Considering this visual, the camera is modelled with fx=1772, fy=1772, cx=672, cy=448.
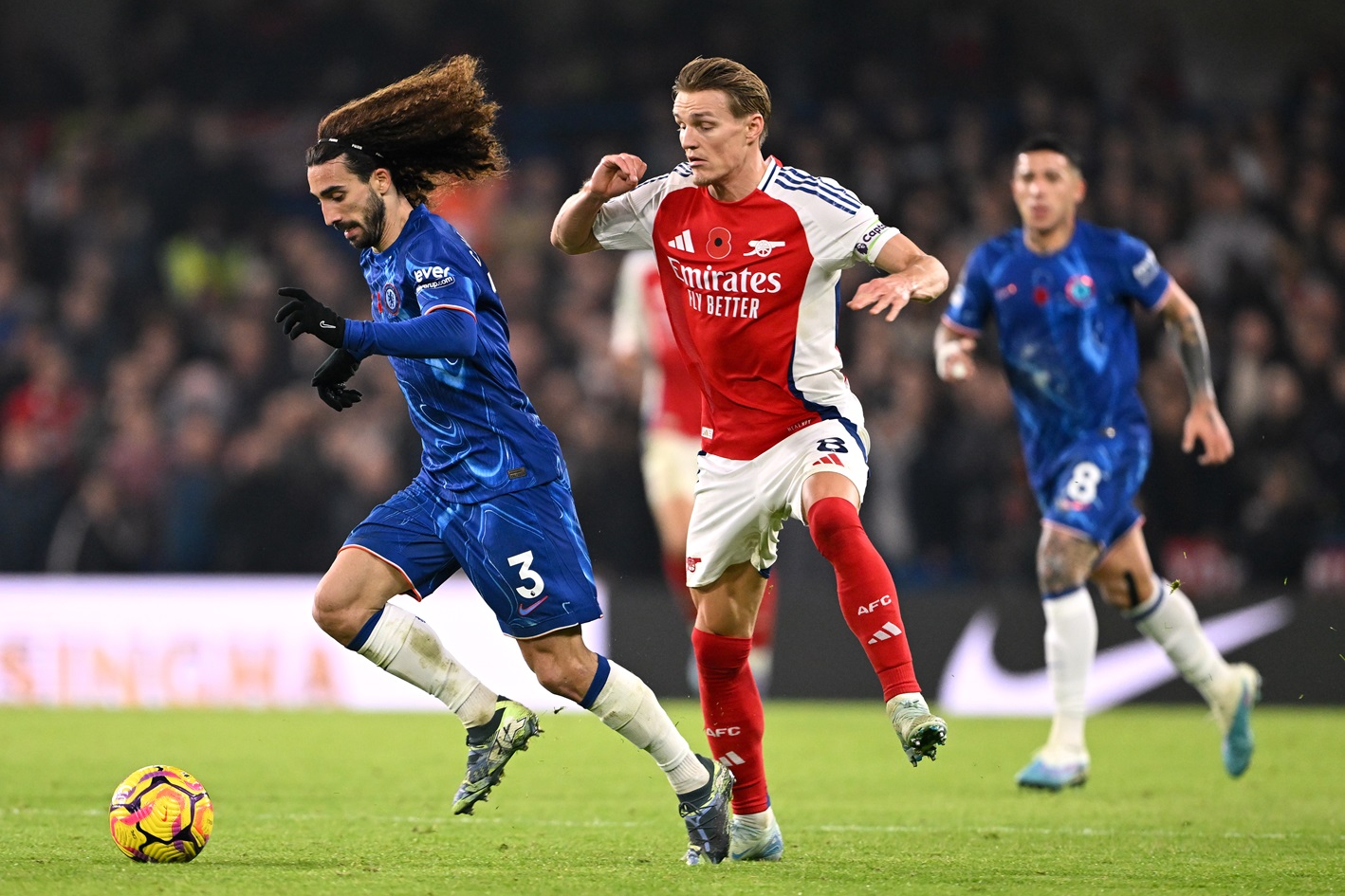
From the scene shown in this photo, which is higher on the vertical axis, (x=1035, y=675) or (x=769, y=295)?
(x=769, y=295)

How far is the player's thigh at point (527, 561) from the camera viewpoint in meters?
5.29

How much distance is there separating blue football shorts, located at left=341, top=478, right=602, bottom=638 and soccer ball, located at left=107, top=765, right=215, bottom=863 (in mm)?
893

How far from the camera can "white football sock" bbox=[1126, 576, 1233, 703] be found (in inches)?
312

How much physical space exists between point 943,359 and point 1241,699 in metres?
2.05

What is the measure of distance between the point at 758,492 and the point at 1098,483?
288cm

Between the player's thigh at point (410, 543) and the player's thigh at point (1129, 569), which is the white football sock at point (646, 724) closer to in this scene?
the player's thigh at point (410, 543)

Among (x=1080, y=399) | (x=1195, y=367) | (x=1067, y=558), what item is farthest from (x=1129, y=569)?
(x=1195, y=367)

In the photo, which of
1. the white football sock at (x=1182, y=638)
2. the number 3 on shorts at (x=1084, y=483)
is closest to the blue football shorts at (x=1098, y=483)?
the number 3 on shorts at (x=1084, y=483)

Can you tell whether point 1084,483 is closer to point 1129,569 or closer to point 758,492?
point 1129,569

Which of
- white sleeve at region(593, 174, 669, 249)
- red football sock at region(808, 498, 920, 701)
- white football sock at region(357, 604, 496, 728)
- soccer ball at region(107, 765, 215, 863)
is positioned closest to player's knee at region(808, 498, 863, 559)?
red football sock at region(808, 498, 920, 701)

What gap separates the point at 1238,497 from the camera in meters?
11.7

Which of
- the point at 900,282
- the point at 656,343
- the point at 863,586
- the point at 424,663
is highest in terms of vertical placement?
the point at 900,282

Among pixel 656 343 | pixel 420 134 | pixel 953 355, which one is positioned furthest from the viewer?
pixel 656 343

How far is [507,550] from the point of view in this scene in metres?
5.30
